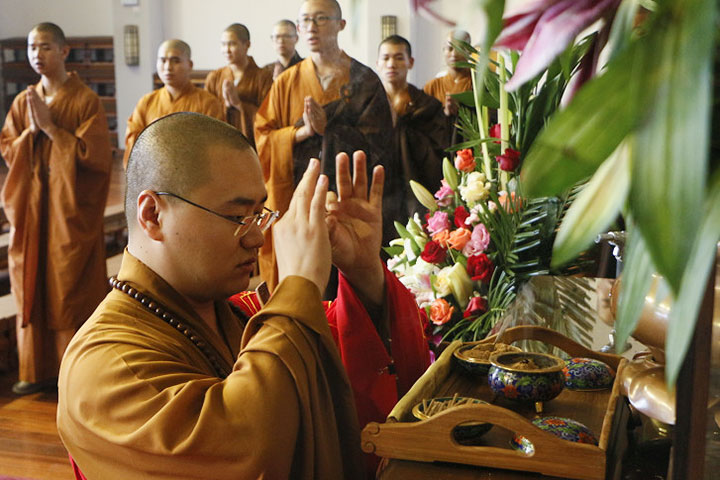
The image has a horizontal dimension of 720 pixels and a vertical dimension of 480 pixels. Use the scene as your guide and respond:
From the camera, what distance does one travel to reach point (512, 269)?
1.46m

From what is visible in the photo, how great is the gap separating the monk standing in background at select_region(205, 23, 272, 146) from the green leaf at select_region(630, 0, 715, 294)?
4612 millimetres

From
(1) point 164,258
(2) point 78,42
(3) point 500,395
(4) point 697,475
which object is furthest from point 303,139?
(2) point 78,42

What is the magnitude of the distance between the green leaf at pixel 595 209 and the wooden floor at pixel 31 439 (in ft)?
8.41

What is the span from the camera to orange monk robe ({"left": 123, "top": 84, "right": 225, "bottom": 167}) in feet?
14.8

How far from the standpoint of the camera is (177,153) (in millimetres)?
1118

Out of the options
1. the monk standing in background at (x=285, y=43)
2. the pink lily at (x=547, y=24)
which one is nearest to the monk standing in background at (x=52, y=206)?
the monk standing in background at (x=285, y=43)

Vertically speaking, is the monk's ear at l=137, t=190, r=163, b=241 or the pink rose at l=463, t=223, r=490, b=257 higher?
the monk's ear at l=137, t=190, r=163, b=241

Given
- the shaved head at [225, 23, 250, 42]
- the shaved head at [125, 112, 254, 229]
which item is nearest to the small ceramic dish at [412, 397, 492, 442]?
A: the shaved head at [125, 112, 254, 229]

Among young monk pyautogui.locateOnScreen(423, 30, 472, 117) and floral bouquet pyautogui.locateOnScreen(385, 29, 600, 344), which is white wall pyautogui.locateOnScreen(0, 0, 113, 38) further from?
floral bouquet pyautogui.locateOnScreen(385, 29, 600, 344)

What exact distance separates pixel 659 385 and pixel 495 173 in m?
0.88

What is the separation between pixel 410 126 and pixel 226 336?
2639 millimetres

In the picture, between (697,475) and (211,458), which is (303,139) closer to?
(211,458)

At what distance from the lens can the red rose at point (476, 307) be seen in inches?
57.7

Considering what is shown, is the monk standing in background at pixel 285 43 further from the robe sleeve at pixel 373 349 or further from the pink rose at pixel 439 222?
the robe sleeve at pixel 373 349
